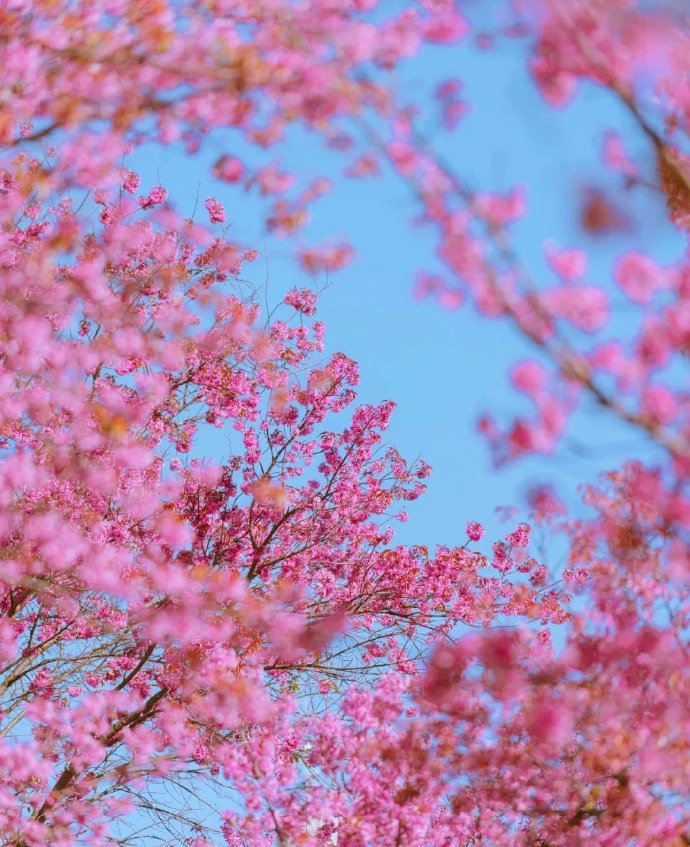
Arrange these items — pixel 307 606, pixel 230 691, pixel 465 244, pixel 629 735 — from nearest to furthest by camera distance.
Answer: pixel 465 244
pixel 629 735
pixel 230 691
pixel 307 606

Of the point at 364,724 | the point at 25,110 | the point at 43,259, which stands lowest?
the point at 364,724

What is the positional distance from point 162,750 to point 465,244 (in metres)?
6.80

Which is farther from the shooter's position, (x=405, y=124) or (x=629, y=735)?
(x=629, y=735)

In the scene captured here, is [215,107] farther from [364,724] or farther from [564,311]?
[364,724]

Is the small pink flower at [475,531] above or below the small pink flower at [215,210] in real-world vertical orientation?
below

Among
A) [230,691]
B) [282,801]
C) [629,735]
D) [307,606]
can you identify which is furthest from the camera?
[307,606]

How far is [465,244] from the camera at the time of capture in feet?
13.2

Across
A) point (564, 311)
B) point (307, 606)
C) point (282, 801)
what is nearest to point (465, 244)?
point (564, 311)

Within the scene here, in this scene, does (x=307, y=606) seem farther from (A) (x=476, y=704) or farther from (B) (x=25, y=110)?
(B) (x=25, y=110)

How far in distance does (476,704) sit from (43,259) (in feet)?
19.1

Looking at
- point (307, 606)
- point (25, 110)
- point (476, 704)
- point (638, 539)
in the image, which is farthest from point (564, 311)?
point (307, 606)

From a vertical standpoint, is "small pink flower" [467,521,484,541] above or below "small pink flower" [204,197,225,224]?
below

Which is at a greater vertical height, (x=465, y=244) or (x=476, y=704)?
(x=465, y=244)

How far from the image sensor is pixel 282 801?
6203mm
